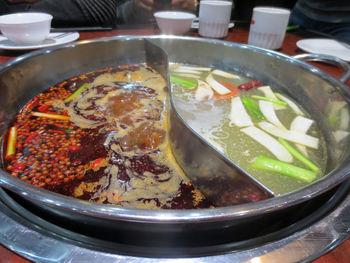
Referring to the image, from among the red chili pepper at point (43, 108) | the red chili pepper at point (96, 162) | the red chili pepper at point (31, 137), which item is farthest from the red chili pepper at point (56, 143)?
the red chili pepper at point (43, 108)

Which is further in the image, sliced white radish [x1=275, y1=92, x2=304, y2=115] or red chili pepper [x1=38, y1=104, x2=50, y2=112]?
sliced white radish [x1=275, y1=92, x2=304, y2=115]

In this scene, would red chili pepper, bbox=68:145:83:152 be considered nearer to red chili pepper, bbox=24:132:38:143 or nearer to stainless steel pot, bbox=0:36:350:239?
red chili pepper, bbox=24:132:38:143

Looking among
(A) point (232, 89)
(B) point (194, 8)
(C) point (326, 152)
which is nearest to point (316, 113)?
(C) point (326, 152)

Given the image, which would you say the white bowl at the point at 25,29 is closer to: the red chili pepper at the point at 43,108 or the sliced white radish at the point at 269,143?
the red chili pepper at the point at 43,108

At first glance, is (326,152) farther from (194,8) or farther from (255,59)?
(194,8)

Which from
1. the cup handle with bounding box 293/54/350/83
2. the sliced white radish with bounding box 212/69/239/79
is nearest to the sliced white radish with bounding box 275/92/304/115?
the cup handle with bounding box 293/54/350/83

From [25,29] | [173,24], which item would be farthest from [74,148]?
[173,24]
